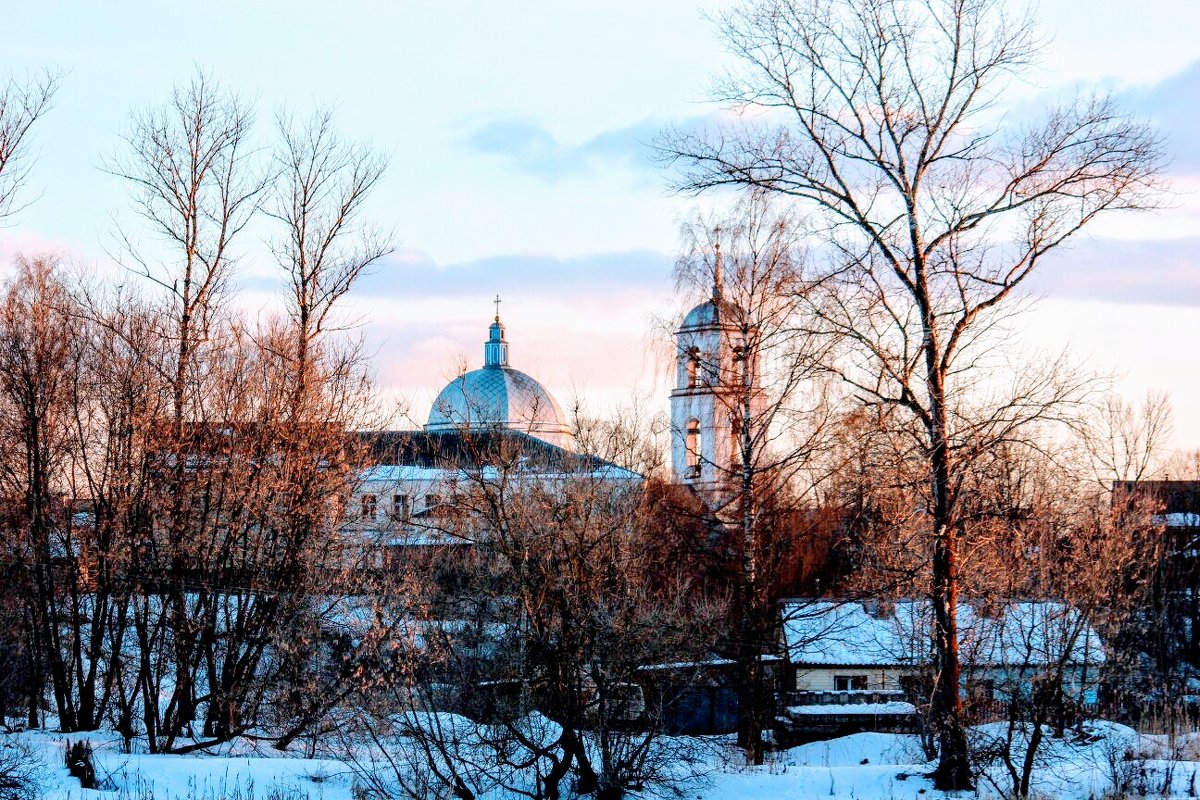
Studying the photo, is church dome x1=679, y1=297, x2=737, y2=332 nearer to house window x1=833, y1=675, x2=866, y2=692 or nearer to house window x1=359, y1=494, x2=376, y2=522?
house window x1=359, y1=494, x2=376, y2=522

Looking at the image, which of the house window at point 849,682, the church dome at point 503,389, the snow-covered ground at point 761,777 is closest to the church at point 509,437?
the snow-covered ground at point 761,777

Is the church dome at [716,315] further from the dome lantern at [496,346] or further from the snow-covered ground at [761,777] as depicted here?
the dome lantern at [496,346]

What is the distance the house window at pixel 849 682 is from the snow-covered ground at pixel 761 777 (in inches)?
536

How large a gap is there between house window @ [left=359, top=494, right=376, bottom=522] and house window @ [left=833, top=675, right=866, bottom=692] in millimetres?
13860

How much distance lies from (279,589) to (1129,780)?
1169 centimetres

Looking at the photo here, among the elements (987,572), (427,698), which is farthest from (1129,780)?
(427,698)

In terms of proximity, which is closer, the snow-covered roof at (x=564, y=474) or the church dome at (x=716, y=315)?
the snow-covered roof at (x=564, y=474)

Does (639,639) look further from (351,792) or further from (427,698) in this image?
(351,792)

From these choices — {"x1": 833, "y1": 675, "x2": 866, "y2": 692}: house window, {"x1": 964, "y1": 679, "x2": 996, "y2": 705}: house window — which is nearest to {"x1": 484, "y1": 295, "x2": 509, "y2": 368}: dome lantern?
{"x1": 833, "y1": 675, "x2": 866, "y2": 692}: house window

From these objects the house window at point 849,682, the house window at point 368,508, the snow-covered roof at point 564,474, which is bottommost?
the house window at point 849,682

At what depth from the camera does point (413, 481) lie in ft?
85.3

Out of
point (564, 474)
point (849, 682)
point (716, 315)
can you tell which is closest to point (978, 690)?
point (564, 474)

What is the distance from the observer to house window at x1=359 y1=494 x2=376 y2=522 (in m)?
19.8

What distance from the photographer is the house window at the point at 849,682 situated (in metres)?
29.0
